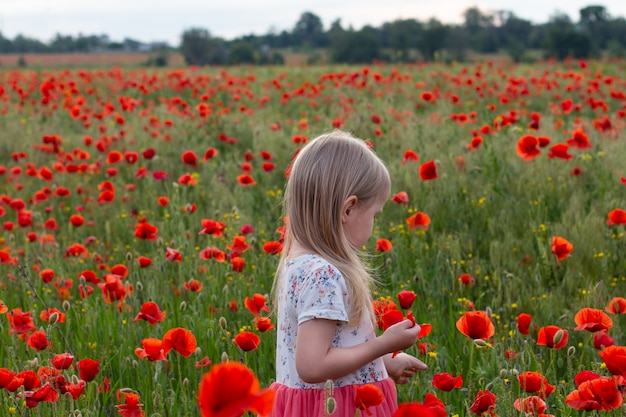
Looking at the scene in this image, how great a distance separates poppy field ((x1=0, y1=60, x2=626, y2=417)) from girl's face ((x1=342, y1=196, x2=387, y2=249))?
22 centimetres

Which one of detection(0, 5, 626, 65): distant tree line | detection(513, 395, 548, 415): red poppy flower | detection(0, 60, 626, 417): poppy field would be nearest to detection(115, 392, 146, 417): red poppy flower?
detection(0, 60, 626, 417): poppy field

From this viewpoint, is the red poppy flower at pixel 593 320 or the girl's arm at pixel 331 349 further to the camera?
the red poppy flower at pixel 593 320

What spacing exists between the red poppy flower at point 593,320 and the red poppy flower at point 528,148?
1.99 meters

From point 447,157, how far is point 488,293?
204 centimetres

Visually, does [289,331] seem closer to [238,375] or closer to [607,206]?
[238,375]

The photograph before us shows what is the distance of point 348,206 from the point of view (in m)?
1.85

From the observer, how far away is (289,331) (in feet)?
6.24

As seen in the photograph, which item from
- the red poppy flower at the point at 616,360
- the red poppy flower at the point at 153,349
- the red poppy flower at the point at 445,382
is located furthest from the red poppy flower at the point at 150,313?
the red poppy flower at the point at 616,360

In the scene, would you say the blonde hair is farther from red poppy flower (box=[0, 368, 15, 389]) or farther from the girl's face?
red poppy flower (box=[0, 368, 15, 389])

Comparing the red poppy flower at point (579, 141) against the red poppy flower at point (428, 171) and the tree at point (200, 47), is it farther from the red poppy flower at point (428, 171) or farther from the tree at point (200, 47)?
the tree at point (200, 47)

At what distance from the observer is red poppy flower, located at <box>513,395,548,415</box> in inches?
68.0

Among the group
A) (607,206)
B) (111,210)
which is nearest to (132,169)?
(111,210)

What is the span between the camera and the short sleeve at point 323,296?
1728 millimetres

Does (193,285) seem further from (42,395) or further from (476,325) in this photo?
(476,325)
